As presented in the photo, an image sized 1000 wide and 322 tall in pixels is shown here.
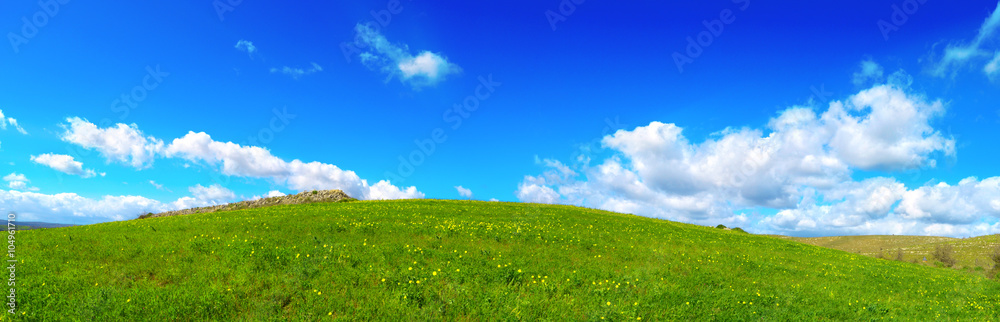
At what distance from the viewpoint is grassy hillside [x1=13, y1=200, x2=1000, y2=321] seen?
935cm

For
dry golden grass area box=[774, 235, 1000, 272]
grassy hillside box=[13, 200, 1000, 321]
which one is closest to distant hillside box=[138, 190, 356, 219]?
grassy hillside box=[13, 200, 1000, 321]

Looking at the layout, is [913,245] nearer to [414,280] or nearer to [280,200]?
[414,280]

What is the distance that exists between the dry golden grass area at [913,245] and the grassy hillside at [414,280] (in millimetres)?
62305

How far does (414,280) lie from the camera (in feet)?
35.7

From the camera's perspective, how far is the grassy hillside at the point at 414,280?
9.35m

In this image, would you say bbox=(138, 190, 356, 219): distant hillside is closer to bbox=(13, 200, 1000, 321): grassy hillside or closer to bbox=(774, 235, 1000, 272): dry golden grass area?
bbox=(13, 200, 1000, 321): grassy hillside

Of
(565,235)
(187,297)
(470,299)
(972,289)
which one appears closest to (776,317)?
(470,299)

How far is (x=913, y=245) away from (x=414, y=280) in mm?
120576

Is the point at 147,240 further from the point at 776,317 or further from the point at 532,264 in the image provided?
the point at 776,317

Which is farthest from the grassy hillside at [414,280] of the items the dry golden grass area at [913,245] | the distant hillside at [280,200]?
the dry golden grass area at [913,245]

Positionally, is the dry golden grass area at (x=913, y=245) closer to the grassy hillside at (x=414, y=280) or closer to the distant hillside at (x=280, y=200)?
the grassy hillside at (x=414, y=280)

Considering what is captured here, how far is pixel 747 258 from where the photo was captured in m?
20.7

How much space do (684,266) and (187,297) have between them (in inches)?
622

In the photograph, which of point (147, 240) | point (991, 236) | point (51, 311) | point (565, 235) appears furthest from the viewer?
point (991, 236)
